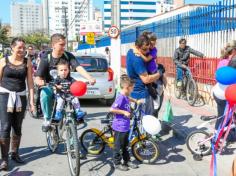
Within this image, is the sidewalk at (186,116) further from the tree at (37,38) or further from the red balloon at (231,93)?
the tree at (37,38)

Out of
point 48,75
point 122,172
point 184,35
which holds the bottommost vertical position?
point 122,172

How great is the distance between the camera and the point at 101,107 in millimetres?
11703

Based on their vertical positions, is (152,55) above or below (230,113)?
above

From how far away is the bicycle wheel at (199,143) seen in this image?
6.00 m

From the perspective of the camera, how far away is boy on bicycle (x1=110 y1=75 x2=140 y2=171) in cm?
532

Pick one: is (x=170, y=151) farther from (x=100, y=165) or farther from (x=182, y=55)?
(x=182, y=55)

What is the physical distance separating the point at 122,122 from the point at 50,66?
1388 mm

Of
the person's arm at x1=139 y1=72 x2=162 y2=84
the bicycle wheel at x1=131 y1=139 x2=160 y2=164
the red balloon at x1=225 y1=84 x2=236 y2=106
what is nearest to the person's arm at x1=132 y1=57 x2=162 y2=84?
the person's arm at x1=139 y1=72 x2=162 y2=84

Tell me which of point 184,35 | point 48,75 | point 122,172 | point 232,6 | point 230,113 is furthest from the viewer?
point 184,35

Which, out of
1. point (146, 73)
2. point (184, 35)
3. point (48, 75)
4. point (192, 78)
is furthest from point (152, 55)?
point (184, 35)

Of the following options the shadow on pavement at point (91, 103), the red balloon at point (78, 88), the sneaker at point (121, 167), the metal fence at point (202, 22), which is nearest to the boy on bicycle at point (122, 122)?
the sneaker at point (121, 167)

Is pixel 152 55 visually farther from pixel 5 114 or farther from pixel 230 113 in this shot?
pixel 5 114

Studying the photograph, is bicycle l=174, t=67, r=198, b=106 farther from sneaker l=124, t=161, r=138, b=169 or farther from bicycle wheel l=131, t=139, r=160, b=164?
sneaker l=124, t=161, r=138, b=169

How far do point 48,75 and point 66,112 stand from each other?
0.77 meters
